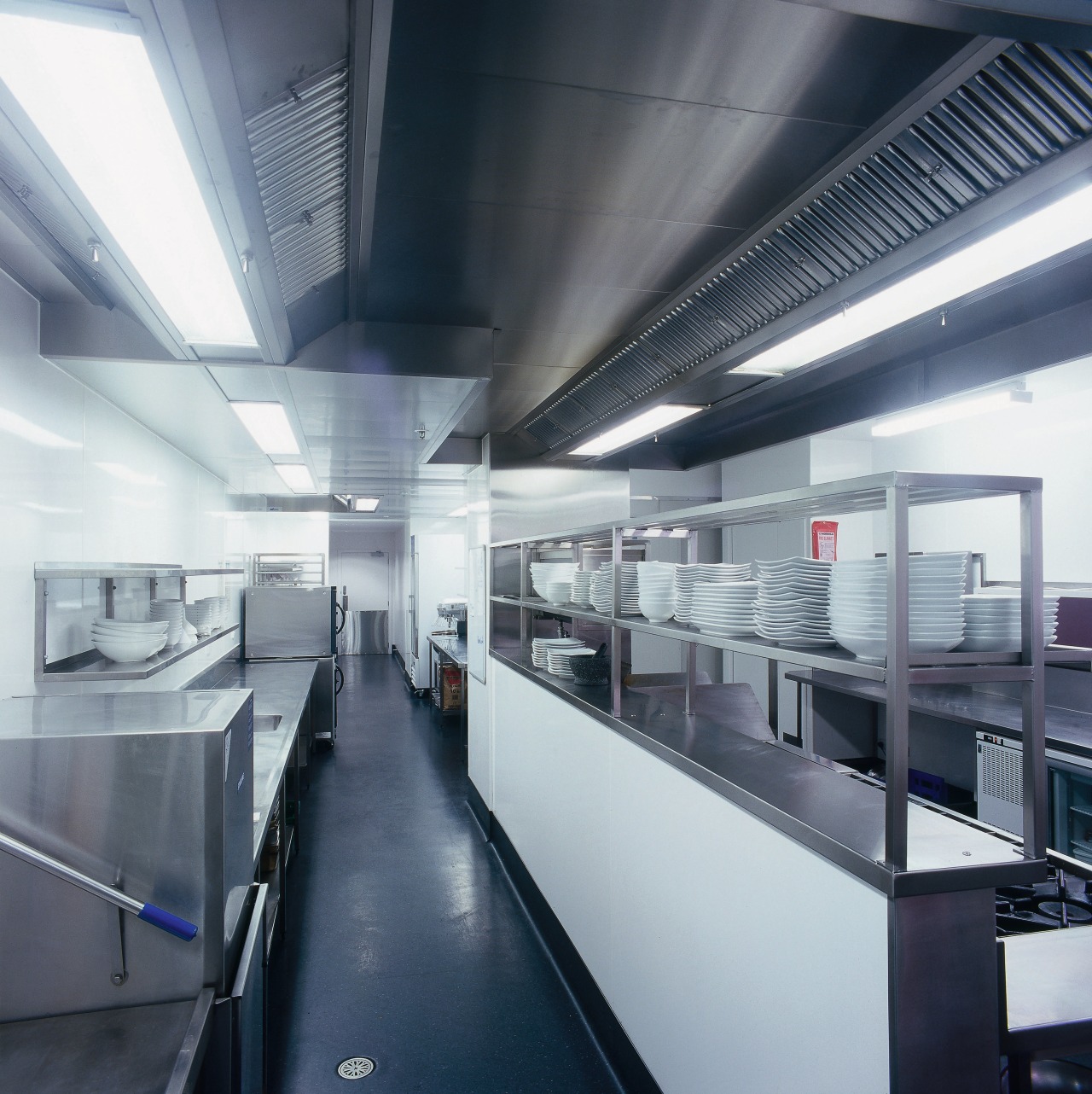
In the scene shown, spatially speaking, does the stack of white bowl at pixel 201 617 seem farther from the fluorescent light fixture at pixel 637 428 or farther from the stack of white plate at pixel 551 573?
the fluorescent light fixture at pixel 637 428

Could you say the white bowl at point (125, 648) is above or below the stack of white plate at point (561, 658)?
above

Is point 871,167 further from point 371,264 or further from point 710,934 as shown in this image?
point 710,934

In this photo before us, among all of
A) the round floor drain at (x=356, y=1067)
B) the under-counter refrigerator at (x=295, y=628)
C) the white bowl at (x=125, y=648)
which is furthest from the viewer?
the under-counter refrigerator at (x=295, y=628)

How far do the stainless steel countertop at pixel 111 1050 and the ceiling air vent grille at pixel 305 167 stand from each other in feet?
5.10

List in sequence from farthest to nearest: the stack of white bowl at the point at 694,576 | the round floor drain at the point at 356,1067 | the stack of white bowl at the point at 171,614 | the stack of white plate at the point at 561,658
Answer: the stack of white plate at the point at 561,658
the stack of white bowl at the point at 171,614
the round floor drain at the point at 356,1067
the stack of white bowl at the point at 694,576

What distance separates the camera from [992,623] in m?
1.19

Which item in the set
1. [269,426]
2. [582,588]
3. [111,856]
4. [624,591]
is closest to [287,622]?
[269,426]

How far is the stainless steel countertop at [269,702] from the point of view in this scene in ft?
8.29

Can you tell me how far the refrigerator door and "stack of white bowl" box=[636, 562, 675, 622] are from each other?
468cm

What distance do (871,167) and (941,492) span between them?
696 millimetres

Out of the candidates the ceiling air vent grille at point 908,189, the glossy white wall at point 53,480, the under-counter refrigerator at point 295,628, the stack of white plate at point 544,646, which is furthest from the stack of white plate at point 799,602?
the under-counter refrigerator at point 295,628

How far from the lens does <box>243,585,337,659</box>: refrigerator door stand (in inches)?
246

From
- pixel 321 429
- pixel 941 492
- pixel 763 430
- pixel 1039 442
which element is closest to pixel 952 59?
pixel 941 492

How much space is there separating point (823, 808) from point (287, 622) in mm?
5645
